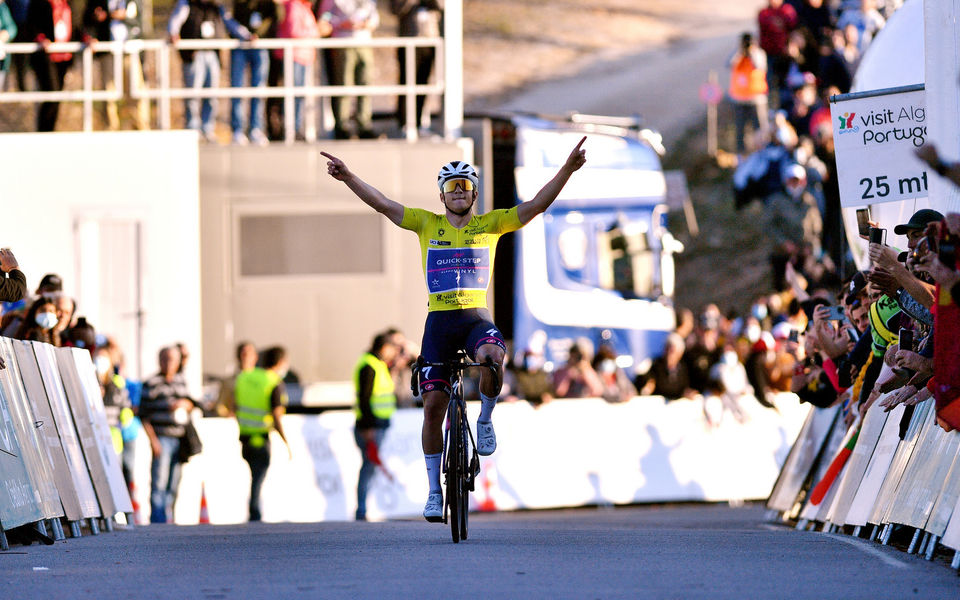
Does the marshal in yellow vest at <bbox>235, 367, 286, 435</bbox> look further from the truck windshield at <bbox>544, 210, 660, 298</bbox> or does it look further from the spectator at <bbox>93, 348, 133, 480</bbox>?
the truck windshield at <bbox>544, 210, 660, 298</bbox>

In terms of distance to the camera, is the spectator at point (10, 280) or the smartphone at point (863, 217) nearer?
the spectator at point (10, 280)

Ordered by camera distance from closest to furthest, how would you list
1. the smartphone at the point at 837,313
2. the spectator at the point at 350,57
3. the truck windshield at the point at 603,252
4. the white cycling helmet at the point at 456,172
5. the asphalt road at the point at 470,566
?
the asphalt road at the point at 470,566 → the white cycling helmet at the point at 456,172 → the smartphone at the point at 837,313 → the spectator at the point at 350,57 → the truck windshield at the point at 603,252

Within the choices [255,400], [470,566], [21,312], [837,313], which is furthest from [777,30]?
[470,566]

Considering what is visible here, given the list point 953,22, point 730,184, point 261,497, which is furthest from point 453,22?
point 730,184

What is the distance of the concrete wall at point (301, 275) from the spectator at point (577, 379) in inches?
91.6

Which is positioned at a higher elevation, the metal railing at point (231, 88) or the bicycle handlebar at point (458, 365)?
the metal railing at point (231, 88)

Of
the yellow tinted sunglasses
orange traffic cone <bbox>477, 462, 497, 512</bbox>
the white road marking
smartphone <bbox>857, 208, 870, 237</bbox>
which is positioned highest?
the yellow tinted sunglasses

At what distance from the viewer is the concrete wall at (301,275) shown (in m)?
23.5

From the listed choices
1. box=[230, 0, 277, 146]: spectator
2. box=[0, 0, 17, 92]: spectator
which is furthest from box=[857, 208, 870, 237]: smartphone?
box=[0, 0, 17, 92]: spectator

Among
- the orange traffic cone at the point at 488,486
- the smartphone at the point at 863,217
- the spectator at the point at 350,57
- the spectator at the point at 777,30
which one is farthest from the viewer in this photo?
the spectator at the point at 777,30

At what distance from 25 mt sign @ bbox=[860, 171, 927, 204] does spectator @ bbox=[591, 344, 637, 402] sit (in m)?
11.1

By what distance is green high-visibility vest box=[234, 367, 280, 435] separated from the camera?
761 inches

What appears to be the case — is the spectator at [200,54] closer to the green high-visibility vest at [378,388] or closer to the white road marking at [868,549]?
the green high-visibility vest at [378,388]

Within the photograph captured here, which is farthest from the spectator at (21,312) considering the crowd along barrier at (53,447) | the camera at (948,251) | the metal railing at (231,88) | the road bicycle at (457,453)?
the metal railing at (231,88)
